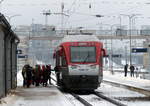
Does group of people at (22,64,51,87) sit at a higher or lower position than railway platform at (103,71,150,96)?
higher

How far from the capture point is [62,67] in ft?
100

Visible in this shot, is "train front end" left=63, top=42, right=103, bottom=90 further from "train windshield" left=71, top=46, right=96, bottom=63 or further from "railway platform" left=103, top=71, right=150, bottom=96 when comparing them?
"railway platform" left=103, top=71, right=150, bottom=96

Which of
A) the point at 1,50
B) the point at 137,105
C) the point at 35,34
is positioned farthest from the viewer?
the point at 35,34

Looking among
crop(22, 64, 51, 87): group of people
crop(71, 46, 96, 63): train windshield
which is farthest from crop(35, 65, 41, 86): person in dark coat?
crop(71, 46, 96, 63): train windshield

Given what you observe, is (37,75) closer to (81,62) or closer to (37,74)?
(37,74)

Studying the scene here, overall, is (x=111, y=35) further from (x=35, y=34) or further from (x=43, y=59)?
(x=43, y=59)

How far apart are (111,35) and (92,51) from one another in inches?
3060

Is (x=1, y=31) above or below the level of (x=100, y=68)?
above

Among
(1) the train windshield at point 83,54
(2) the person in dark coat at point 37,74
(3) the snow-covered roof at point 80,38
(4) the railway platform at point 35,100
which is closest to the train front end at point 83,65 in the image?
(1) the train windshield at point 83,54

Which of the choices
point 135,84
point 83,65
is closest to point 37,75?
point 83,65

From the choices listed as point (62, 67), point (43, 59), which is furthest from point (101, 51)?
point (43, 59)

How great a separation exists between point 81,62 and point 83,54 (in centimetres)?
62

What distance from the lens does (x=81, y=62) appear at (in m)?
29.0

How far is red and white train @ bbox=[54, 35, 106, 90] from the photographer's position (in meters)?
28.6
